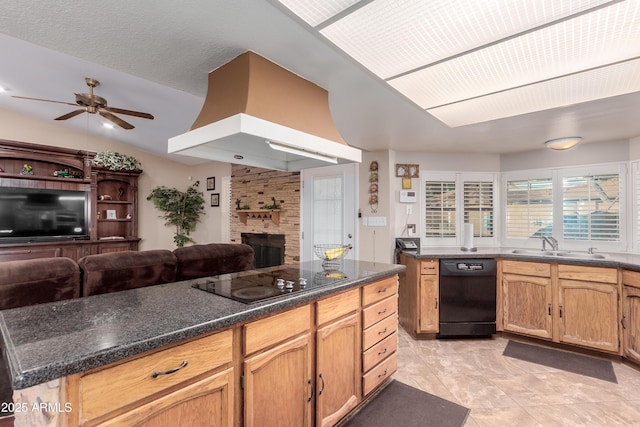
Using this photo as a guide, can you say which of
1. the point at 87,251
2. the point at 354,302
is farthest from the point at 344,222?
the point at 87,251

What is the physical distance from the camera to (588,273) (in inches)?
108

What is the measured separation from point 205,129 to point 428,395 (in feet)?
7.66

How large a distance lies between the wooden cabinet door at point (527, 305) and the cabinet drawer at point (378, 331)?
5.22 ft

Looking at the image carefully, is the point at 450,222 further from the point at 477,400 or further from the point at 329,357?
the point at 329,357

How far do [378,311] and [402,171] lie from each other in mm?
2142

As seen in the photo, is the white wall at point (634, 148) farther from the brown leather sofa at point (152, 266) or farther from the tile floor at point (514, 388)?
the brown leather sofa at point (152, 266)

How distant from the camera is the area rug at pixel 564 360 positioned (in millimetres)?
2494

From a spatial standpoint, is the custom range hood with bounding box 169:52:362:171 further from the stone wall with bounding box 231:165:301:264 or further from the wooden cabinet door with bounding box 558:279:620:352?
the stone wall with bounding box 231:165:301:264

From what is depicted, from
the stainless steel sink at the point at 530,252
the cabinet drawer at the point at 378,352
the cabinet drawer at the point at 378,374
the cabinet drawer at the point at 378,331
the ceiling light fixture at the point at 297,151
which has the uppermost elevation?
the ceiling light fixture at the point at 297,151

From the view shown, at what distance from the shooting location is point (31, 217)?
4.94m

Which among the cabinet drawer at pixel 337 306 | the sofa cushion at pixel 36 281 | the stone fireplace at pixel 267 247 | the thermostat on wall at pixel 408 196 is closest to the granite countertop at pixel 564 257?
the thermostat on wall at pixel 408 196

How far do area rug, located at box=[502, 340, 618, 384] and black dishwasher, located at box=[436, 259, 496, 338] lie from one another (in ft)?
1.06

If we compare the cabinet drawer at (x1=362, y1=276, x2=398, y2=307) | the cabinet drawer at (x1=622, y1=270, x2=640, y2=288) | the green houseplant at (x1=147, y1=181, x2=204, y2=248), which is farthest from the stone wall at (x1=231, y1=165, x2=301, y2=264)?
the cabinet drawer at (x1=622, y1=270, x2=640, y2=288)

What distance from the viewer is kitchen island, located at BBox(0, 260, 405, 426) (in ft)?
2.73
